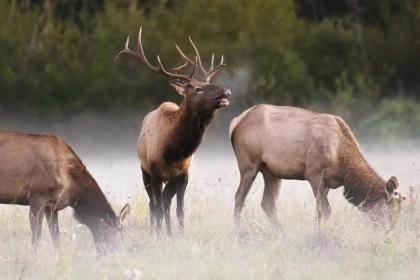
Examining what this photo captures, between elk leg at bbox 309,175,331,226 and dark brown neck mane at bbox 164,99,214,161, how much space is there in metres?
1.18

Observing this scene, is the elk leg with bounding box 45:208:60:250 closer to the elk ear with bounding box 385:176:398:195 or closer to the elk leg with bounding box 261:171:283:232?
the elk leg with bounding box 261:171:283:232

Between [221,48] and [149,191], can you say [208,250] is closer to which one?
[149,191]

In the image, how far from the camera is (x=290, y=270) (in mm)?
10602

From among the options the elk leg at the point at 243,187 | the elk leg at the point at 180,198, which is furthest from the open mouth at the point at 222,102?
the elk leg at the point at 180,198

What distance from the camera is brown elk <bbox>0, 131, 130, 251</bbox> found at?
11477 millimetres

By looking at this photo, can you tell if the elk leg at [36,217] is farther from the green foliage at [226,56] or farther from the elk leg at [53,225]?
the green foliage at [226,56]

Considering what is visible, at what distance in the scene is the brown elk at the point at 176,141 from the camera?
13.0 metres

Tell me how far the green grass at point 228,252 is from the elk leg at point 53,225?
3.6 inches

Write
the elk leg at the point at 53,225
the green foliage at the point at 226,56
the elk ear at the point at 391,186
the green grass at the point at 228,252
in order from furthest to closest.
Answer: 1. the green foliage at the point at 226,56
2. the elk ear at the point at 391,186
3. the elk leg at the point at 53,225
4. the green grass at the point at 228,252

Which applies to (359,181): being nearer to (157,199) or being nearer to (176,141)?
(176,141)

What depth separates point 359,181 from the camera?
1276 cm

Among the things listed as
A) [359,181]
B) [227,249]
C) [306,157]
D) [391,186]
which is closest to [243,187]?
[306,157]

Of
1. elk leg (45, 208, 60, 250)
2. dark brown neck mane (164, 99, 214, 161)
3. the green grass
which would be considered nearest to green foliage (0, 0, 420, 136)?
dark brown neck mane (164, 99, 214, 161)

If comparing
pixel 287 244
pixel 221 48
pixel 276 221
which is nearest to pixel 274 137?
pixel 276 221
